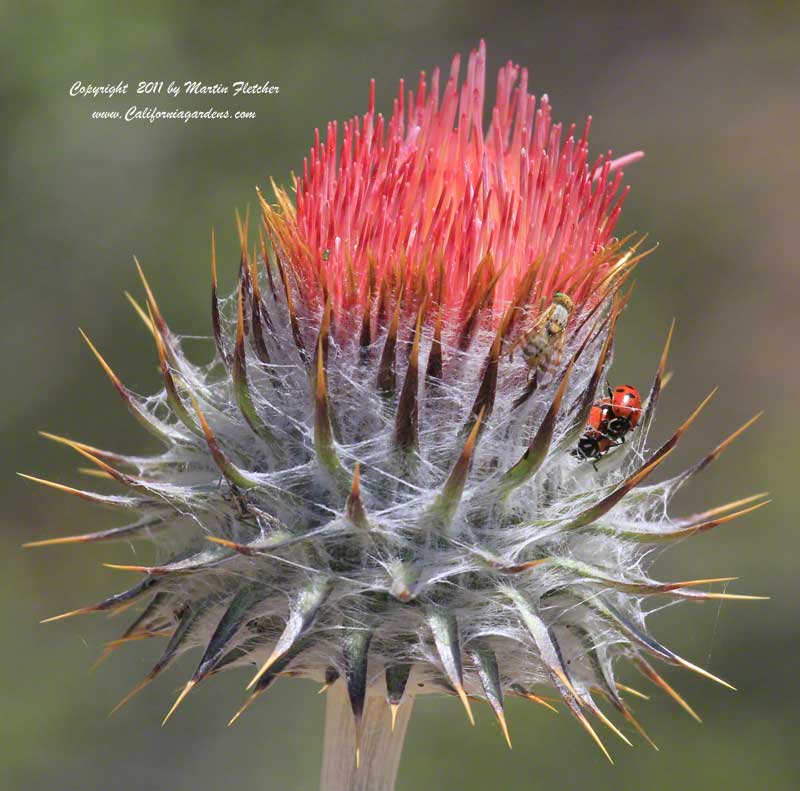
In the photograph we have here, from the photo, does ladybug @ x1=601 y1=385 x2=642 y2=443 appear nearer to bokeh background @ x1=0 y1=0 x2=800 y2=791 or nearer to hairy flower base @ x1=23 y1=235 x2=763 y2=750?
hairy flower base @ x1=23 y1=235 x2=763 y2=750

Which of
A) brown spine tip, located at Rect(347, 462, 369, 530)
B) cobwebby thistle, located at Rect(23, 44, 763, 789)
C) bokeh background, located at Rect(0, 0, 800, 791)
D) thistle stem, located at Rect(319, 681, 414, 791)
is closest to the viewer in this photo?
brown spine tip, located at Rect(347, 462, 369, 530)

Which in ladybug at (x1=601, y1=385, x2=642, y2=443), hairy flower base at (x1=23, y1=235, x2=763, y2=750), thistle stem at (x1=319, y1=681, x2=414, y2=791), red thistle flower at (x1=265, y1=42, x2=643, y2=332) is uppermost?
red thistle flower at (x1=265, y1=42, x2=643, y2=332)

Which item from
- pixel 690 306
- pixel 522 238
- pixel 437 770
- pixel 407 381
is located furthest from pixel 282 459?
pixel 690 306

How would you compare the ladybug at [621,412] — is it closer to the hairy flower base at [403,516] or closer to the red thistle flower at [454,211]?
the hairy flower base at [403,516]

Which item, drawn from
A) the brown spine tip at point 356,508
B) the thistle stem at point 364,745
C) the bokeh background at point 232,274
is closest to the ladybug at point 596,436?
the brown spine tip at point 356,508

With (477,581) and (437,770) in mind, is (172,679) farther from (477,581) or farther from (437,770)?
(477,581)

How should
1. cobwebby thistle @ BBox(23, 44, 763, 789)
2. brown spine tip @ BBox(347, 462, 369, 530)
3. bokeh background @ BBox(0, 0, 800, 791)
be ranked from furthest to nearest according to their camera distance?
bokeh background @ BBox(0, 0, 800, 791)
cobwebby thistle @ BBox(23, 44, 763, 789)
brown spine tip @ BBox(347, 462, 369, 530)

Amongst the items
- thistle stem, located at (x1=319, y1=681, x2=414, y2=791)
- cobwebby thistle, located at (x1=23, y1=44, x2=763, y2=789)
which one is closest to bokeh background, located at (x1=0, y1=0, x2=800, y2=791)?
thistle stem, located at (x1=319, y1=681, x2=414, y2=791)
